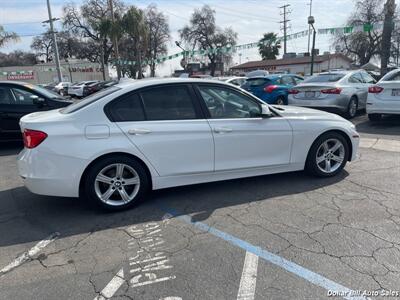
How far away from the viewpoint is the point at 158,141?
12.6ft

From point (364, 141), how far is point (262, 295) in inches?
231

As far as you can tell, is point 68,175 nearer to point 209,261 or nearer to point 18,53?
point 209,261

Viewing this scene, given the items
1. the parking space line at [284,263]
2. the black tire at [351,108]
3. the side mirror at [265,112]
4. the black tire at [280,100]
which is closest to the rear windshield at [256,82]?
the black tire at [280,100]

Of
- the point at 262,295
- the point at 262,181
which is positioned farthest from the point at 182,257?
the point at 262,181

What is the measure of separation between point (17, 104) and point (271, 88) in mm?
7834

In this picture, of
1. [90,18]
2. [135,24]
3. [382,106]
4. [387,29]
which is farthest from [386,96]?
[90,18]

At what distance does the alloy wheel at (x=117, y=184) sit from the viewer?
149 inches

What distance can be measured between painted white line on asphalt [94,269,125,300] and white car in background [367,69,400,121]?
786cm

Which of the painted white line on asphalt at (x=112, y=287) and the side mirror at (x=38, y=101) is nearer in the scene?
the painted white line on asphalt at (x=112, y=287)

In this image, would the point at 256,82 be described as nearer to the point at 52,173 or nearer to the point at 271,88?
the point at 271,88

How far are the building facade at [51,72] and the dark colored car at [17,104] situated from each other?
151 feet

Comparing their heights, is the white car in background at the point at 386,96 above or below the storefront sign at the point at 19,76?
below

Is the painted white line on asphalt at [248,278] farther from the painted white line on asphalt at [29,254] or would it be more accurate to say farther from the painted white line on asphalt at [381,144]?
the painted white line on asphalt at [381,144]

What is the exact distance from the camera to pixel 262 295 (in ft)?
7.90
